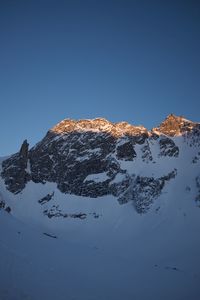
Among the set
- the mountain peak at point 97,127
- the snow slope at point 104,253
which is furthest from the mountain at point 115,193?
the mountain peak at point 97,127

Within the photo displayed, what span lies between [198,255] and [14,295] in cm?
6208

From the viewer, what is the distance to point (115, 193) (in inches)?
4564

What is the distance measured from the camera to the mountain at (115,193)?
243ft

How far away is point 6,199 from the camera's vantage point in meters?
114

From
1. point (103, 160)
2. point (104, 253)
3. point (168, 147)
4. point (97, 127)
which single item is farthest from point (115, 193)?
point (104, 253)

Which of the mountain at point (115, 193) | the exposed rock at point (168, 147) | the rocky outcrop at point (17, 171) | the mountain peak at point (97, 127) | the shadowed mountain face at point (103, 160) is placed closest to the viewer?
the mountain at point (115, 193)

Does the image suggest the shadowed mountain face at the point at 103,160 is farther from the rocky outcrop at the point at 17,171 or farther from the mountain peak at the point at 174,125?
the mountain peak at the point at 174,125

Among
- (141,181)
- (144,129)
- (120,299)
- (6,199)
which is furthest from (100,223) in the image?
(120,299)

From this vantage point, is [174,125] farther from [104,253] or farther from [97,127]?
[104,253]

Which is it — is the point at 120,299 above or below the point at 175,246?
below

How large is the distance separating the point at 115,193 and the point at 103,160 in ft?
48.3

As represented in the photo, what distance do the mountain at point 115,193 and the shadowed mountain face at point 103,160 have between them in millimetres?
359

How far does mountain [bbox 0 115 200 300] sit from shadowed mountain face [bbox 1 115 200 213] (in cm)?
36

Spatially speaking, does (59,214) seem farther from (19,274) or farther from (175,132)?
(19,274)
